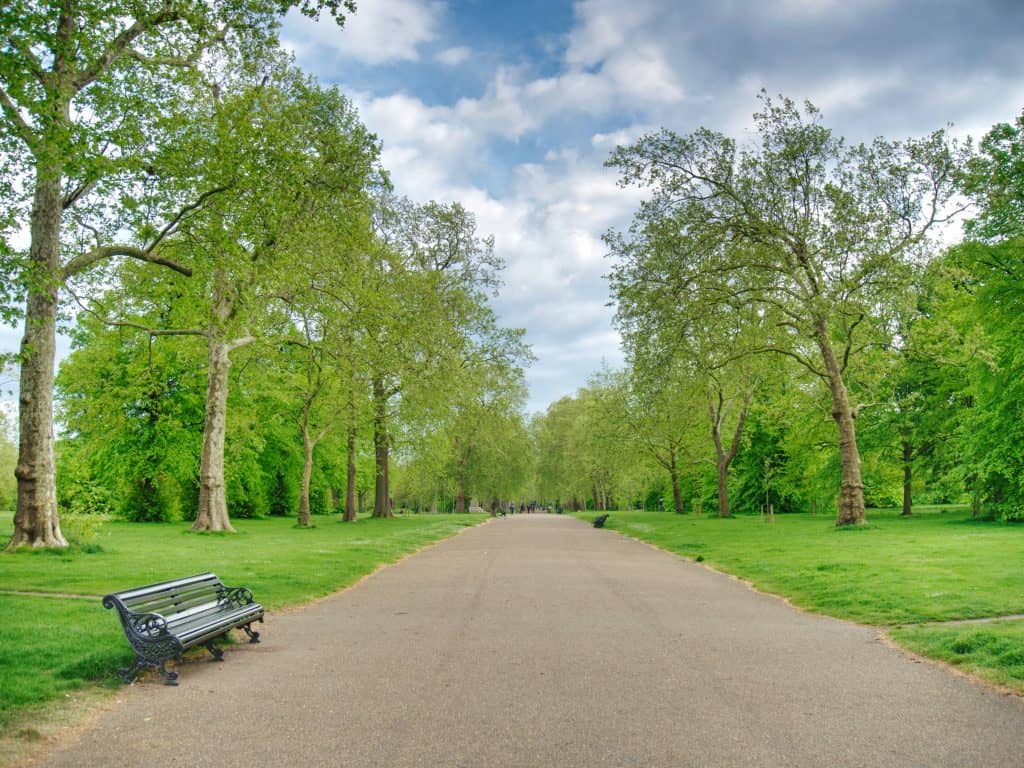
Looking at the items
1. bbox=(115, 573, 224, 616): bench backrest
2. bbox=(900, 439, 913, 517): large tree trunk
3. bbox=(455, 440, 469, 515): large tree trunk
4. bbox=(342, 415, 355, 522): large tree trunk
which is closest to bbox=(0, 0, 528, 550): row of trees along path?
bbox=(115, 573, 224, 616): bench backrest

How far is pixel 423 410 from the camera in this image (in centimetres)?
3453

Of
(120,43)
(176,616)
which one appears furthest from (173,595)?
(120,43)

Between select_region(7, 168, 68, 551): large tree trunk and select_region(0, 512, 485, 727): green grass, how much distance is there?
68 centimetres

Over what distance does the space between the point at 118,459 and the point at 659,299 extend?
2803cm

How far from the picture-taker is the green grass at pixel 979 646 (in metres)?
6.53

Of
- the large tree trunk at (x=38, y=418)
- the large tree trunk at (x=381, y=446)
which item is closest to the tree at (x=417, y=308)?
the large tree trunk at (x=381, y=446)

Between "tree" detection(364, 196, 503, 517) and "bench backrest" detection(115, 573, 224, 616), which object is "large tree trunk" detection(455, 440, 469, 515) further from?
"bench backrest" detection(115, 573, 224, 616)

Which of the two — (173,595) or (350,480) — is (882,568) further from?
(350,480)

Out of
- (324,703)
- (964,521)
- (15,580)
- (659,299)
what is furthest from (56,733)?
(964,521)

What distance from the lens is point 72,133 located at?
42.3ft

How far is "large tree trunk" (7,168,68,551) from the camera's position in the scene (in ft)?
50.4

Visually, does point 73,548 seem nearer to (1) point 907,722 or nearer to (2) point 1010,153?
(1) point 907,722

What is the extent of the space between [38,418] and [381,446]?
23403 millimetres

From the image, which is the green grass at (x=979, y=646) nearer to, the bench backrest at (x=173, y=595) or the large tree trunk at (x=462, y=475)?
the bench backrest at (x=173, y=595)
